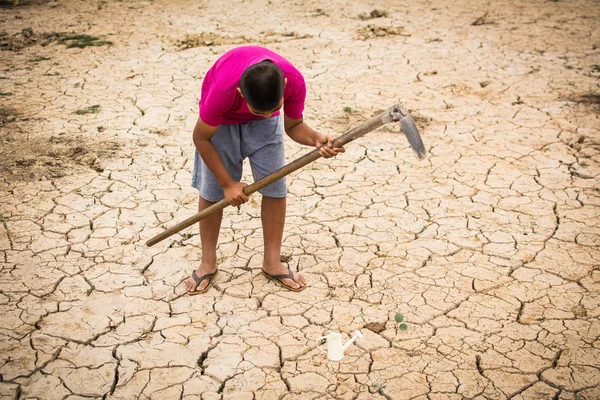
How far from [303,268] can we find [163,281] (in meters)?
0.73

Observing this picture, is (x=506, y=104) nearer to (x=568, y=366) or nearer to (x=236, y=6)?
(x=568, y=366)

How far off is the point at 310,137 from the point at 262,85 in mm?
553

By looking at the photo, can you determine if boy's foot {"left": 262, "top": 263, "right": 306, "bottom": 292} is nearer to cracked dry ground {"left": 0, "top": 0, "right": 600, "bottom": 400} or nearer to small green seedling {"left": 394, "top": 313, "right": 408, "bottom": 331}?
cracked dry ground {"left": 0, "top": 0, "right": 600, "bottom": 400}

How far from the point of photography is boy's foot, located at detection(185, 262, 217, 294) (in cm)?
282

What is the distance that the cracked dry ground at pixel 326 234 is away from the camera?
240 cm

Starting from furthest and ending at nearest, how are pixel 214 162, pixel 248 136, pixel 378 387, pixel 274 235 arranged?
pixel 274 235, pixel 248 136, pixel 214 162, pixel 378 387

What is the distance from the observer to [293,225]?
339 cm

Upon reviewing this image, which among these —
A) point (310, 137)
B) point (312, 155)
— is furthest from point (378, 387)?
point (310, 137)

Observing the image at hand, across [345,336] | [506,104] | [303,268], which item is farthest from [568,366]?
[506,104]

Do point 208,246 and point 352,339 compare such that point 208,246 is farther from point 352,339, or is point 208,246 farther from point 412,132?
point 412,132

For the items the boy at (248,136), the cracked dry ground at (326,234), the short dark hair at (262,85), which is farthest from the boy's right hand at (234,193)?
the cracked dry ground at (326,234)

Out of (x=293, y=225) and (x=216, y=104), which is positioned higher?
(x=216, y=104)

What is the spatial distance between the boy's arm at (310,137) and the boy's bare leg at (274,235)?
0.33 m

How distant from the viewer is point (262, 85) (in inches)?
81.0
